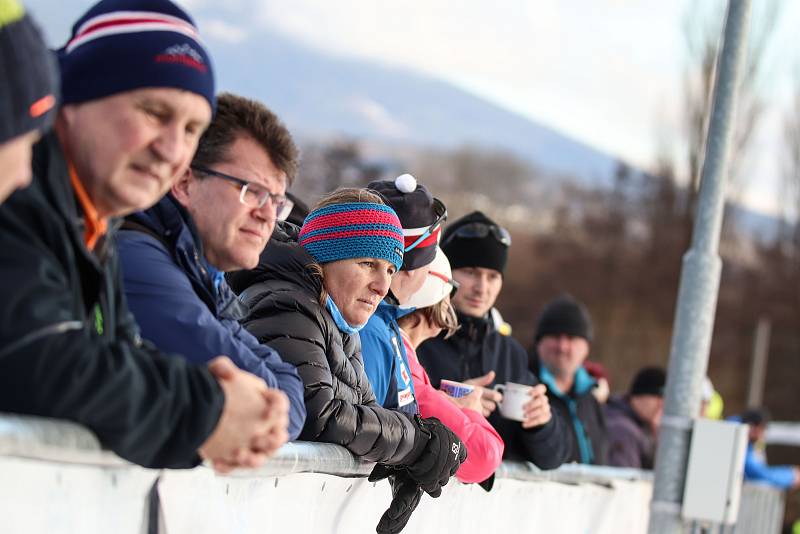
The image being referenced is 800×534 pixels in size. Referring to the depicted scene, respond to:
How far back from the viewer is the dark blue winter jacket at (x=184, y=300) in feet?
9.21

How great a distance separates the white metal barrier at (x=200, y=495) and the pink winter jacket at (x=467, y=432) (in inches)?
4.7

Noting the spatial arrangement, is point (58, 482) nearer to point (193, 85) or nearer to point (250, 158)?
point (193, 85)

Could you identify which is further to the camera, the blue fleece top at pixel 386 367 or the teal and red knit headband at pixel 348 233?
the blue fleece top at pixel 386 367

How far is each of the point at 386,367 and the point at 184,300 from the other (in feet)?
4.65

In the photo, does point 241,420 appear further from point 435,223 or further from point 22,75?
point 435,223

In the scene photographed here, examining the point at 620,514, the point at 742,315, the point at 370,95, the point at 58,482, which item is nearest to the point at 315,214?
the point at 58,482

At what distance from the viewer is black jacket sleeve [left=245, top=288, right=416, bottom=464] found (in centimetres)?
336

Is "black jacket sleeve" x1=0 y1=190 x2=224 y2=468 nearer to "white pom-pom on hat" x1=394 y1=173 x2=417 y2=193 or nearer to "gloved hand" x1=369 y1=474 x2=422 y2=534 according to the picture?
"gloved hand" x1=369 y1=474 x2=422 y2=534

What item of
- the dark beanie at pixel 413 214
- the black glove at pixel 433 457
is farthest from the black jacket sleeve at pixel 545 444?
the black glove at pixel 433 457

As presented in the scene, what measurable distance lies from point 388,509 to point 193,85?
5.70 feet

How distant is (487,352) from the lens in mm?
5750

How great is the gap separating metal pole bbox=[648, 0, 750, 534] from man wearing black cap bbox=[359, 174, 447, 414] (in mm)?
2465

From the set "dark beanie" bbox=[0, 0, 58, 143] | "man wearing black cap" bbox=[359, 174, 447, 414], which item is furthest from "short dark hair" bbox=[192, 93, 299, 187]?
"dark beanie" bbox=[0, 0, 58, 143]

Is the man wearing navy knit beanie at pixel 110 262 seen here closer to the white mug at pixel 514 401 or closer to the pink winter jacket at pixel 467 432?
the pink winter jacket at pixel 467 432
